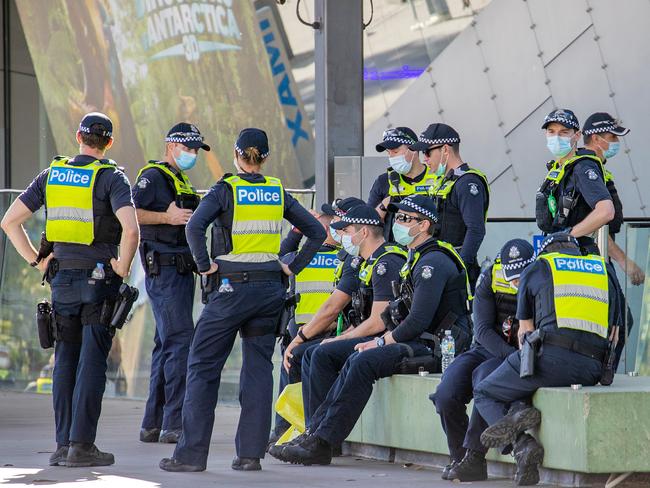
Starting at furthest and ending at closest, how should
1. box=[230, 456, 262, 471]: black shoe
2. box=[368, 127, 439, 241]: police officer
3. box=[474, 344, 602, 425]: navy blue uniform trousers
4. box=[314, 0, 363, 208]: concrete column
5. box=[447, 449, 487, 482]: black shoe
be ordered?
box=[314, 0, 363, 208]: concrete column, box=[368, 127, 439, 241]: police officer, box=[230, 456, 262, 471]: black shoe, box=[447, 449, 487, 482]: black shoe, box=[474, 344, 602, 425]: navy blue uniform trousers

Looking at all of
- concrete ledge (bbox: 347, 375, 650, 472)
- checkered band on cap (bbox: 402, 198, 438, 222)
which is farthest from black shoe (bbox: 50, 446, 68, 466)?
concrete ledge (bbox: 347, 375, 650, 472)

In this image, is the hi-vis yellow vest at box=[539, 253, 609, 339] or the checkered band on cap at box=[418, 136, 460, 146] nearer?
the hi-vis yellow vest at box=[539, 253, 609, 339]

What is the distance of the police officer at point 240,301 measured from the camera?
8406 mm

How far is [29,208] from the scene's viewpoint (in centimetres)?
864

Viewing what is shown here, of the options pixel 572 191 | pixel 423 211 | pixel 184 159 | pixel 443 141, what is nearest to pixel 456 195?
pixel 443 141

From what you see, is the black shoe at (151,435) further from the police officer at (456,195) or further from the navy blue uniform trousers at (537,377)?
the navy blue uniform trousers at (537,377)

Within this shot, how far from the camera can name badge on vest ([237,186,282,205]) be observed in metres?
8.41

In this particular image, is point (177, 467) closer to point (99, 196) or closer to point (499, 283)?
point (99, 196)

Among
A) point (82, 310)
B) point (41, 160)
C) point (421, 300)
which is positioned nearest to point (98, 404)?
point (82, 310)

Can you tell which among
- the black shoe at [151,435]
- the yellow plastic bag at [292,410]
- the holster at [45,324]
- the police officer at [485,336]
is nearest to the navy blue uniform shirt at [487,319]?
the police officer at [485,336]

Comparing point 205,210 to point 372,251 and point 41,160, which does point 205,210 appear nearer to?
point 372,251

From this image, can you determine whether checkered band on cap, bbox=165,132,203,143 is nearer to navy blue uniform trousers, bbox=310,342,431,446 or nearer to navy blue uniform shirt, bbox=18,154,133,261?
navy blue uniform shirt, bbox=18,154,133,261

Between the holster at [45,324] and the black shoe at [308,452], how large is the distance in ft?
4.69

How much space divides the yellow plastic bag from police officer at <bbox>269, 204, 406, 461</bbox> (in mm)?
204
